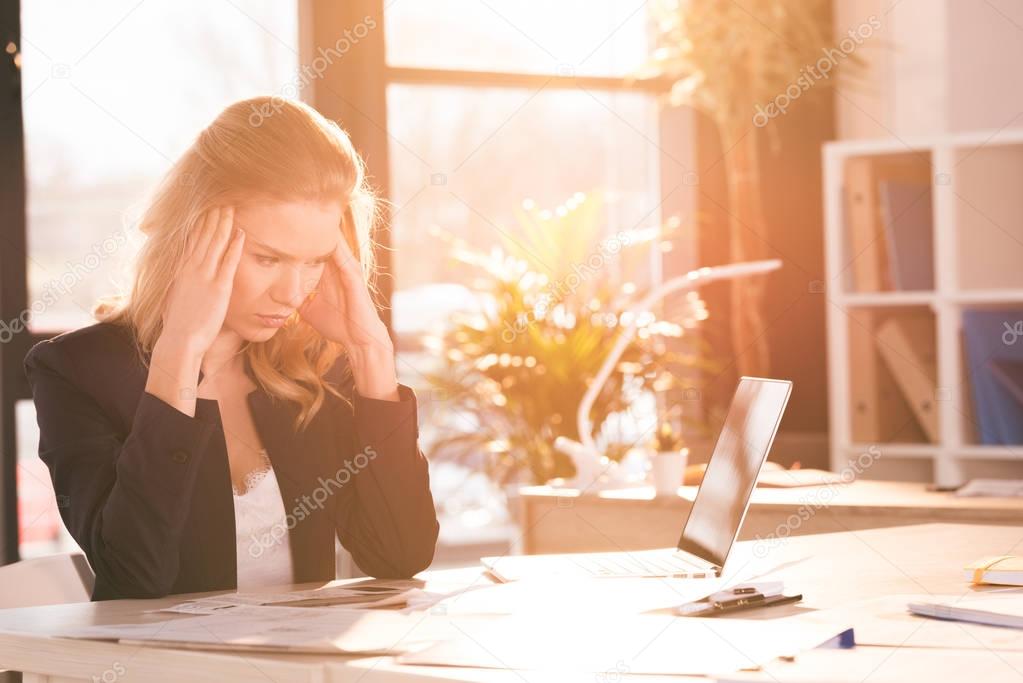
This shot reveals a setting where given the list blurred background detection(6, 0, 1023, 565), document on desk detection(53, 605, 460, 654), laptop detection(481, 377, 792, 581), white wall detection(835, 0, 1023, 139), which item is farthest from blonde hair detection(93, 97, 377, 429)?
white wall detection(835, 0, 1023, 139)

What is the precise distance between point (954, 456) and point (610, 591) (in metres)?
2.66

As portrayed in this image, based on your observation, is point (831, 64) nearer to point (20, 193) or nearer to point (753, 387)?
point (20, 193)

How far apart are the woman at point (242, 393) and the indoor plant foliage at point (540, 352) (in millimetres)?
2400

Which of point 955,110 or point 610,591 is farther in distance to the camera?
point 955,110

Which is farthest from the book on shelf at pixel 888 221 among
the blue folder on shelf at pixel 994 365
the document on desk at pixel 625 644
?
the document on desk at pixel 625 644

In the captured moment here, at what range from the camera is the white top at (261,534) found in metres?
1.93

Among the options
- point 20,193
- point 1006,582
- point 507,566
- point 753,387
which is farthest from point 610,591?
point 20,193

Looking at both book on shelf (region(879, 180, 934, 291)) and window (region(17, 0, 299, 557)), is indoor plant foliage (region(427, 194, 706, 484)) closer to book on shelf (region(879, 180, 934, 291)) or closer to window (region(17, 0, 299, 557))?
book on shelf (region(879, 180, 934, 291))

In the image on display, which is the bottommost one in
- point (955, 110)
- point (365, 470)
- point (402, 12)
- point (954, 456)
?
point (954, 456)

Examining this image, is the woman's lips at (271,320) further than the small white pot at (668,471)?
No

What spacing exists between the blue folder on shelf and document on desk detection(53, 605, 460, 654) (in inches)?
112

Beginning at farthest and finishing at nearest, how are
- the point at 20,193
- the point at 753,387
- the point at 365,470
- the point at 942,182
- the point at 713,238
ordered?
the point at 713,238
the point at 942,182
the point at 20,193
the point at 365,470
the point at 753,387

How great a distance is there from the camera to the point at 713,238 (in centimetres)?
521

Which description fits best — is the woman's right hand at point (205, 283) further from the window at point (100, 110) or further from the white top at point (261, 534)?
the window at point (100, 110)
